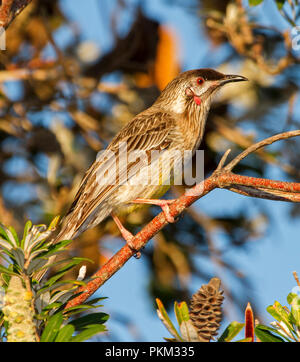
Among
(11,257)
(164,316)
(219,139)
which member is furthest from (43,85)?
(164,316)

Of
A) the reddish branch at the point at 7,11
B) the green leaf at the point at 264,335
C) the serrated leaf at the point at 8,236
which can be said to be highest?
the reddish branch at the point at 7,11

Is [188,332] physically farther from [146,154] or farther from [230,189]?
[146,154]

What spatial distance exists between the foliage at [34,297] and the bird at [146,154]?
1773 mm

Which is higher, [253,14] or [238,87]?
[253,14]

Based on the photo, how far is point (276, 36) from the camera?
565 centimetres

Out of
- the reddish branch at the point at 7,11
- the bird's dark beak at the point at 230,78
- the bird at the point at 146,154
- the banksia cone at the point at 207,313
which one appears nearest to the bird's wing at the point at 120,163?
the bird at the point at 146,154

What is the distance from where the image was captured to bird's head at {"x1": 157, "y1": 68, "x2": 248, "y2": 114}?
5059 millimetres

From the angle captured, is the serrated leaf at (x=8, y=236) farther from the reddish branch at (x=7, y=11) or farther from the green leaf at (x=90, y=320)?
the reddish branch at (x=7, y=11)

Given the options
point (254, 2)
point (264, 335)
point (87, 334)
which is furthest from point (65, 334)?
point (254, 2)

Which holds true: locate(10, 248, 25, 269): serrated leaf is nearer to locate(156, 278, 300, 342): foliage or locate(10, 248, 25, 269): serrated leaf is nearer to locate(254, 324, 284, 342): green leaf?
locate(156, 278, 300, 342): foliage

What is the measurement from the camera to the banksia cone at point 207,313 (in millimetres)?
2104

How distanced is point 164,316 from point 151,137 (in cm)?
277

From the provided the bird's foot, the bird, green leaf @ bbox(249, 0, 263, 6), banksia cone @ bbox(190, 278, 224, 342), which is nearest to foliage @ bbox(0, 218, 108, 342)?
banksia cone @ bbox(190, 278, 224, 342)

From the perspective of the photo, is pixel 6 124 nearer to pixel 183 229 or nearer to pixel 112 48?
pixel 112 48
